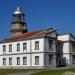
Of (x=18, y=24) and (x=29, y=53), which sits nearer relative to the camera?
(x=29, y=53)

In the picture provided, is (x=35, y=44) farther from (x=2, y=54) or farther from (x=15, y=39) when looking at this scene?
(x=2, y=54)

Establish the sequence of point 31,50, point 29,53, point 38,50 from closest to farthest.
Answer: point 38,50 → point 31,50 → point 29,53

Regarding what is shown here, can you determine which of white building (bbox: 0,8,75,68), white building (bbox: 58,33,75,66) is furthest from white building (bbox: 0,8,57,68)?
white building (bbox: 58,33,75,66)

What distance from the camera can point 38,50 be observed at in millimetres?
56219

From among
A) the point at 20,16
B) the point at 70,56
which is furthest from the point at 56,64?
the point at 20,16

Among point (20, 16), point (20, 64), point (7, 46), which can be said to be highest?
point (20, 16)

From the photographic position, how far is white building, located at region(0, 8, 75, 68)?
55.6m

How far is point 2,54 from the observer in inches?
2574

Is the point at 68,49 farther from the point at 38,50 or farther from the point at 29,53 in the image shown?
the point at 29,53

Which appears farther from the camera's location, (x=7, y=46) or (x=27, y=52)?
(x=7, y=46)

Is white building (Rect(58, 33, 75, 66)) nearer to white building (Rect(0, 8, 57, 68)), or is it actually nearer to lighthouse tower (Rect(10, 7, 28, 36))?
white building (Rect(0, 8, 57, 68))

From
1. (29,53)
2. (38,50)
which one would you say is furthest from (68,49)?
(29,53)

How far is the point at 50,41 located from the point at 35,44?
10.3ft

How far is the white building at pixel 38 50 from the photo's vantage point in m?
55.6
